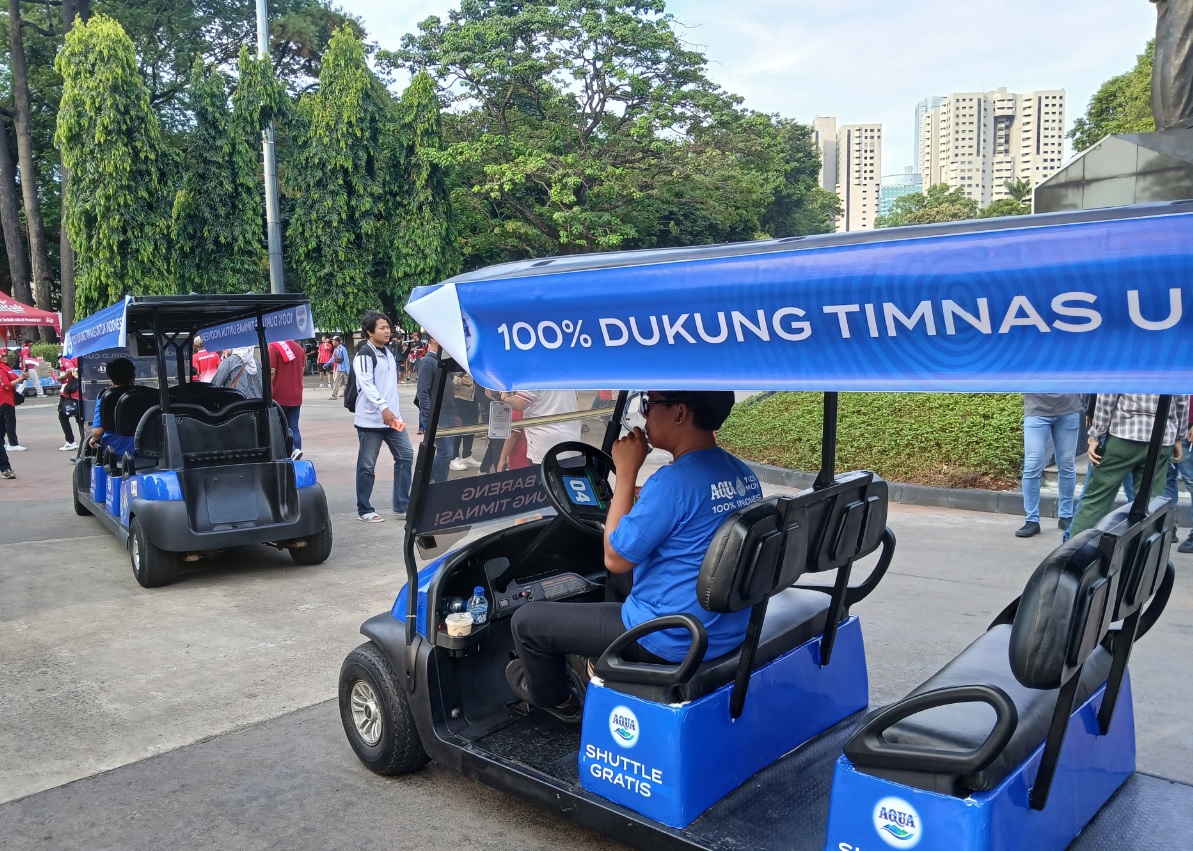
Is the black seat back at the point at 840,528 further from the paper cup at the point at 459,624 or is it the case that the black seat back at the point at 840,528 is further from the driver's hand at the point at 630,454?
the paper cup at the point at 459,624

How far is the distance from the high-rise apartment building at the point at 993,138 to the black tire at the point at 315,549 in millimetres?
113277

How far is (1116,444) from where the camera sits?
17.9ft

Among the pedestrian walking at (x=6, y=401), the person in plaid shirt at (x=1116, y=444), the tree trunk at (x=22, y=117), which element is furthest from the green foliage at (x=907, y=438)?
the tree trunk at (x=22, y=117)

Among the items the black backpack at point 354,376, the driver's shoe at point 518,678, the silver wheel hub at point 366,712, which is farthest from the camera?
the black backpack at point 354,376

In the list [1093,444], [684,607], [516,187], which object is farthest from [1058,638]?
[516,187]

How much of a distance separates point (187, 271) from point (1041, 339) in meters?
27.6

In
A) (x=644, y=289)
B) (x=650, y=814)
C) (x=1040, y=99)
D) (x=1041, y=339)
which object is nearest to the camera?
(x=1041, y=339)

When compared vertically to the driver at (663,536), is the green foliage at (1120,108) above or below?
above

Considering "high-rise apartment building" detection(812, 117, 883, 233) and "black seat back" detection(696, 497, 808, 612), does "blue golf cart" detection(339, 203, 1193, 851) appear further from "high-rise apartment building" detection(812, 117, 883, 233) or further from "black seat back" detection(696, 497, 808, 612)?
"high-rise apartment building" detection(812, 117, 883, 233)

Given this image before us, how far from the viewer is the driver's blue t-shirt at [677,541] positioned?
2707mm

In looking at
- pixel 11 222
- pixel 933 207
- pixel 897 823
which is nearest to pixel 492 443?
pixel 897 823

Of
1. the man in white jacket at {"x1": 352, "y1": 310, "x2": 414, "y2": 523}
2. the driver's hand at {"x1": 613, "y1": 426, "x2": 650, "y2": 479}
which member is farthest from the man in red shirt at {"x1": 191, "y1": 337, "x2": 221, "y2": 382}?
the driver's hand at {"x1": 613, "y1": 426, "x2": 650, "y2": 479}

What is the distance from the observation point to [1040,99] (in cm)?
10962

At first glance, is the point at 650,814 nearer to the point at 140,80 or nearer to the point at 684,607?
the point at 684,607
